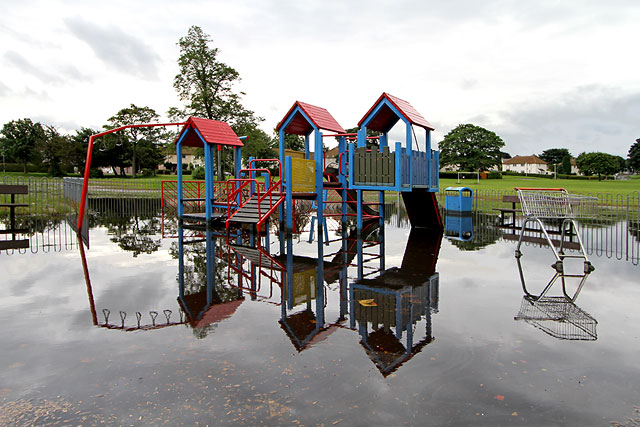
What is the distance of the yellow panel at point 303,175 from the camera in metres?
15.1

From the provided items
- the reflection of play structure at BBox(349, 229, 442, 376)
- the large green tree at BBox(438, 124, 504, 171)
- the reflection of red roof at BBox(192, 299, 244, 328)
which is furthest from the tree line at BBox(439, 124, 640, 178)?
the reflection of red roof at BBox(192, 299, 244, 328)

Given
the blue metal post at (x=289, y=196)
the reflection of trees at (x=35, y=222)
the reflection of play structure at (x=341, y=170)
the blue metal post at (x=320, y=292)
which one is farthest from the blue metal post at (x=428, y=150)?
the reflection of trees at (x=35, y=222)

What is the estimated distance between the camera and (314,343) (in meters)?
4.96

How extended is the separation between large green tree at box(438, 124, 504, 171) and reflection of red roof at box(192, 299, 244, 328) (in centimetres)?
9406

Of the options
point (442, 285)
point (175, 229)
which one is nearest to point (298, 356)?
point (442, 285)

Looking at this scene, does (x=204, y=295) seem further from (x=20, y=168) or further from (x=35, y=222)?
(x=20, y=168)

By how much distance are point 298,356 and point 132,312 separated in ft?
8.95

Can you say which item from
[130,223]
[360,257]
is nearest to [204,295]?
[360,257]

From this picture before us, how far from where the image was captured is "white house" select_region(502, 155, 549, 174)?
16010 cm

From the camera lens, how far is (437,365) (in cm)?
434

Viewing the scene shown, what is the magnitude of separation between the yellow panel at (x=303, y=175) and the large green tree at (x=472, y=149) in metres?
84.7

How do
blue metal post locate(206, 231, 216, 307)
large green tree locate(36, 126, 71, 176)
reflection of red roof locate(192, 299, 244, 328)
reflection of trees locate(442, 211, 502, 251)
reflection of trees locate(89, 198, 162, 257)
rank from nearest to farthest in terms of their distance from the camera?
reflection of red roof locate(192, 299, 244, 328) < blue metal post locate(206, 231, 216, 307) < reflection of trees locate(442, 211, 502, 251) < reflection of trees locate(89, 198, 162, 257) < large green tree locate(36, 126, 71, 176)

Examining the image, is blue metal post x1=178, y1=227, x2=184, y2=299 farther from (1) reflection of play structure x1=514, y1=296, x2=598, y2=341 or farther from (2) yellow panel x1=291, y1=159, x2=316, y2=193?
(1) reflection of play structure x1=514, y1=296, x2=598, y2=341

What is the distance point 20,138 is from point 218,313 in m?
96.1
